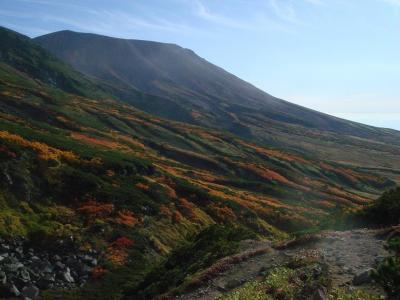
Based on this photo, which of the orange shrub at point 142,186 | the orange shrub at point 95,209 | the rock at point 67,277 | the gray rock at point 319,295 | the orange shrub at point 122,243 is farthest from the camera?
the orange shrub at point 142,186

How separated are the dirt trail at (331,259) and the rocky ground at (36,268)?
41.2ft

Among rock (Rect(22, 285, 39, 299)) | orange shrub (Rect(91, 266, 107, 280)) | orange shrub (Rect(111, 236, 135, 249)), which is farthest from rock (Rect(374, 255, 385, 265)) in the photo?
orange shrub (Rect(111, 236, 135, 249))

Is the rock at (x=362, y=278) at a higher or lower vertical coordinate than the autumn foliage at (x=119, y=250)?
higher

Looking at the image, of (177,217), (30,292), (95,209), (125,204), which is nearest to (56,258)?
(30,292)

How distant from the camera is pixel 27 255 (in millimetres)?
33812

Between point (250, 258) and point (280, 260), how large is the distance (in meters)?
2.16

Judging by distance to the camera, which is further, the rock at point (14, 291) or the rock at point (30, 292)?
the rock at point (30, 292)

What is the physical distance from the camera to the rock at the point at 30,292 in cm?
2991

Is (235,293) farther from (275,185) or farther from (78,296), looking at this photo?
(275,185)

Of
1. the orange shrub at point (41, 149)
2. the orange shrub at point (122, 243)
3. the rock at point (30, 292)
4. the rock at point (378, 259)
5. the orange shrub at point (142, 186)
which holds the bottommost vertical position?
the rock at point (30, 292)

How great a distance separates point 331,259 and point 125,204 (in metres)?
28.5

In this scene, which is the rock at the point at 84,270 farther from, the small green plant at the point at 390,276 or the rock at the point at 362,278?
the small green plant at the point at 390,276

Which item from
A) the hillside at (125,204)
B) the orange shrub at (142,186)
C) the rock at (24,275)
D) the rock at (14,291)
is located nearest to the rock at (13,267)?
the rock at (24,275)

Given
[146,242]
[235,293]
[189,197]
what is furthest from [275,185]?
[235,293]
